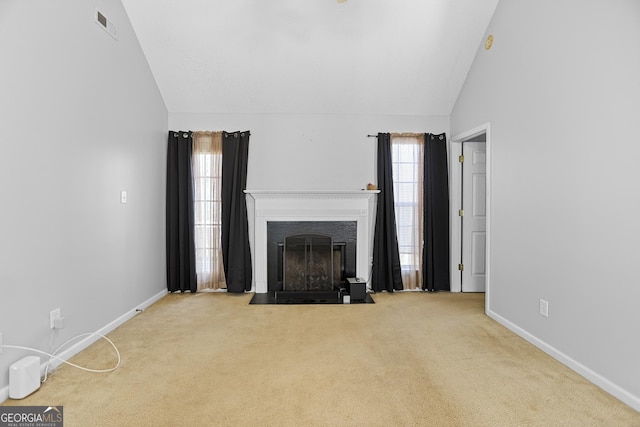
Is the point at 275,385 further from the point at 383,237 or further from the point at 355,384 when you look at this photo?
the point at 383,237

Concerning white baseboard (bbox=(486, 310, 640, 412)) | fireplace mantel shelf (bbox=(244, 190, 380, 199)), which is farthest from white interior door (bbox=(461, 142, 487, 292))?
white baseboard (bbox=(486, 310, 640, 412))

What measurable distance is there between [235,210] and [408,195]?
2203 mm

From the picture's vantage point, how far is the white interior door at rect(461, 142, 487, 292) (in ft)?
14.8

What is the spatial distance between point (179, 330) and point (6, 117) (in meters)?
2.03

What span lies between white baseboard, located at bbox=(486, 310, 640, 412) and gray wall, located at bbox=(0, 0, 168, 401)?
3548 millimetres

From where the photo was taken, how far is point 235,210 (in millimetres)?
4367

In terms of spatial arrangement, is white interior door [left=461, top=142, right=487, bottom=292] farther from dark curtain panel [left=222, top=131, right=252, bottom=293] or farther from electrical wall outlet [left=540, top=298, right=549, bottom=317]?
dark curtain panel [left=222, top=131, right=252, bottom=293]

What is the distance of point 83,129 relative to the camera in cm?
273

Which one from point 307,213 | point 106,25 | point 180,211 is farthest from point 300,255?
point 106,25

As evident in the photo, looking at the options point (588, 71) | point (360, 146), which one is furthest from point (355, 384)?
point (360, 146)

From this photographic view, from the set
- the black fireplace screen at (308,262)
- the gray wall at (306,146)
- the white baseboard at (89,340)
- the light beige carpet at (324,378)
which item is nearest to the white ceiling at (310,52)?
the gray wall at (306,146)

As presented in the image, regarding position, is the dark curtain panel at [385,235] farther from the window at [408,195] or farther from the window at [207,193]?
the window at [207,193]

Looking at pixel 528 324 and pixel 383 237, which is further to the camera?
pixel 383 237

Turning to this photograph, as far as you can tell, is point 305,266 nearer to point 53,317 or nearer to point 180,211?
point 180,211
